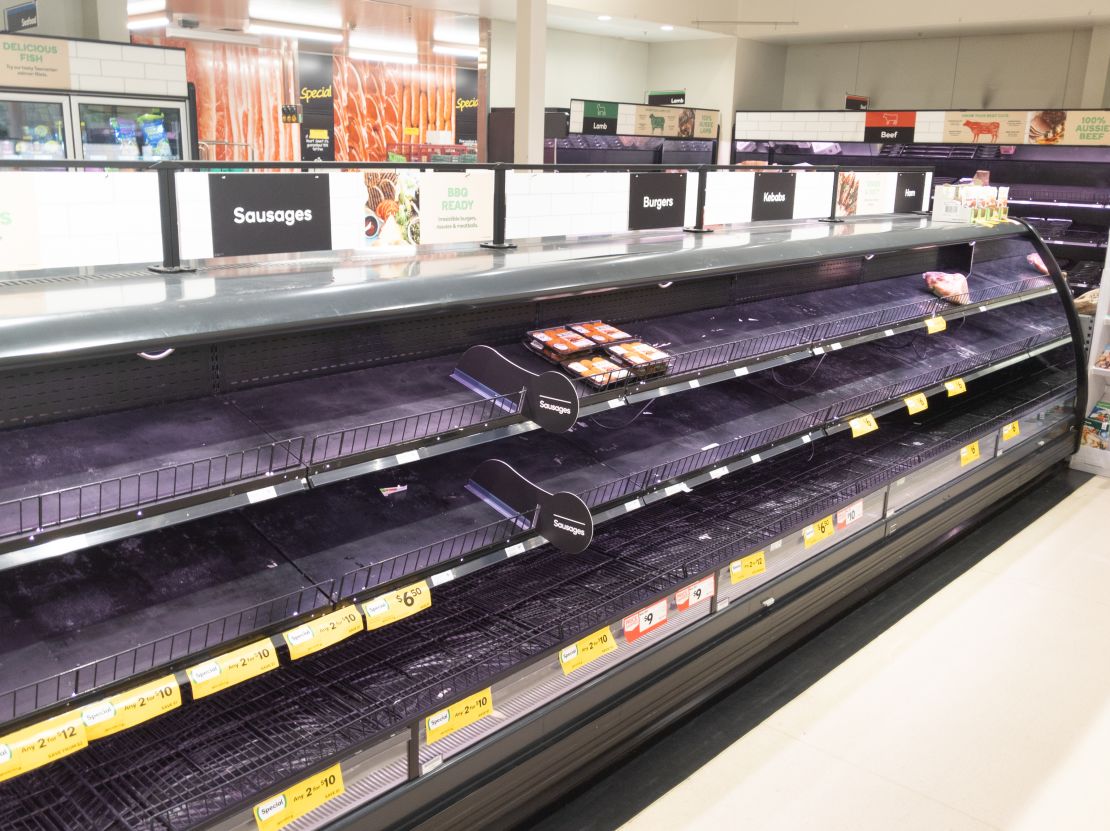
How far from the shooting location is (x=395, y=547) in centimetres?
226

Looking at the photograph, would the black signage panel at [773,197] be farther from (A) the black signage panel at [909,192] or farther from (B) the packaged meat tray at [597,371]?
(B) the packaged meat tray at [597,371]

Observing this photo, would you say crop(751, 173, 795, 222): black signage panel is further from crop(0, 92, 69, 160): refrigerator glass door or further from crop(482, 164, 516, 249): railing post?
crop(0, 92, 69, 160): refrigerator glass door

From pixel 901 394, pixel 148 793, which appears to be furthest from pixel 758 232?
pixel 148 793

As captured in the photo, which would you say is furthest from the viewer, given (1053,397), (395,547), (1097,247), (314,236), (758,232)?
(1097,247)

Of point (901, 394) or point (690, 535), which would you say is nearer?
point (690, 535)

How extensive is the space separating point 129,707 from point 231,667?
0.20 meters

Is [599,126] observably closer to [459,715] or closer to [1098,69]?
[1098,69]

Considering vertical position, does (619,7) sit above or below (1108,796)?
above

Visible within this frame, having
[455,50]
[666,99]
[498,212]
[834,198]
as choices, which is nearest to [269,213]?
[498,212]

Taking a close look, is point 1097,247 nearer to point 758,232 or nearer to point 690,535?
point 758,232

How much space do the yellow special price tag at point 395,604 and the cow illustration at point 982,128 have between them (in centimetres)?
1038

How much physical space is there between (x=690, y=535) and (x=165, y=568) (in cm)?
170

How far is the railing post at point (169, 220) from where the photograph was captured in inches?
86.7

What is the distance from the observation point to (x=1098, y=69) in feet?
36.2
